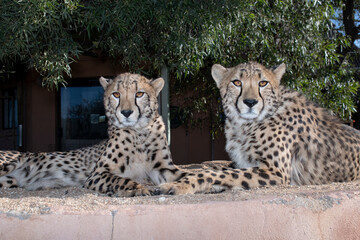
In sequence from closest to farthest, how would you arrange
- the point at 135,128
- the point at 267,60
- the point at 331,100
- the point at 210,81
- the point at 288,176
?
1. the point at 288,176
2. the point at 135,128
3. the point at 267,60
4. the point at 331,100
5. the point at 210,81

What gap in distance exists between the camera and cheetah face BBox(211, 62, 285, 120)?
3.25 metres

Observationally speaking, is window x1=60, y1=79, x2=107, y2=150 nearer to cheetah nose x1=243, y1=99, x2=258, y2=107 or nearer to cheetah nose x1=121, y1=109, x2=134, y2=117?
cheetah nose x1=121, y1=109, x2=134, y2=117

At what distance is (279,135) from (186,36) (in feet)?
5.92

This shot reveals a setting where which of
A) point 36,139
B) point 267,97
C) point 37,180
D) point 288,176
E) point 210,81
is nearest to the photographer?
point 288,176

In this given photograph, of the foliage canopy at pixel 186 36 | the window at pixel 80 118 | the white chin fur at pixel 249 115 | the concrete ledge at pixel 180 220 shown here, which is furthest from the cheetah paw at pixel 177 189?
the window at pixel 80 118

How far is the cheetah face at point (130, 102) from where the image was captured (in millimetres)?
3439

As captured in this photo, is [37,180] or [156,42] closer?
[37,180]

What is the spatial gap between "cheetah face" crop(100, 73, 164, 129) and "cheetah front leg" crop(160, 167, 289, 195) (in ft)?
2.95

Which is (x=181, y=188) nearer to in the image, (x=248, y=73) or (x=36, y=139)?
(x=248, y=73)

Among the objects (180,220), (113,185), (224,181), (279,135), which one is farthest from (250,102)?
(180,220)

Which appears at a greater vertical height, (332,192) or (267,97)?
(267,97)

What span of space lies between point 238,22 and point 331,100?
2269 mm

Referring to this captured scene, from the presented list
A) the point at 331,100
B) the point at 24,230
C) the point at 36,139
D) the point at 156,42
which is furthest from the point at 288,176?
the point at 36,139

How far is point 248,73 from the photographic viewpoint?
11.1 feet
